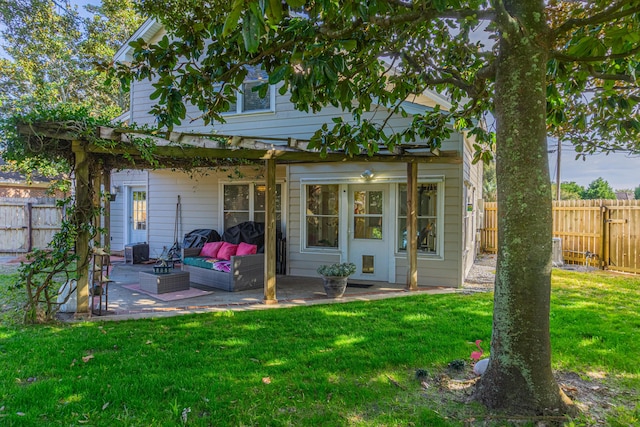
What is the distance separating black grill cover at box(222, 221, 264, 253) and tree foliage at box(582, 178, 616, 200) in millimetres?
42160

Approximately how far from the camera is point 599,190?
1569 inches

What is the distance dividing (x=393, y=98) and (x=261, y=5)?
283 centimetres

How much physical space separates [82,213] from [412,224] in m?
5.09

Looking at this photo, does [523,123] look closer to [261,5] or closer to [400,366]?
[261,5]

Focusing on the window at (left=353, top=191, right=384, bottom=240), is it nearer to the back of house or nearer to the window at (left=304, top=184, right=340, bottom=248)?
the back of house

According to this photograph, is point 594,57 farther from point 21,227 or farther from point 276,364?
point 21,227

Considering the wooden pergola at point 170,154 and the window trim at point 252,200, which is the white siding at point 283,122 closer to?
the window trim at point 252,200

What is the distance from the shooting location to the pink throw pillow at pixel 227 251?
25.3 feet

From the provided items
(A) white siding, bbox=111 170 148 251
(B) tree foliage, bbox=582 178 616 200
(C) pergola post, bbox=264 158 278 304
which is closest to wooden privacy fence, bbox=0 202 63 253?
(A) white siding, bbox=111 170 148 251

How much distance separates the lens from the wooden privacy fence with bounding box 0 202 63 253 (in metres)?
11.4

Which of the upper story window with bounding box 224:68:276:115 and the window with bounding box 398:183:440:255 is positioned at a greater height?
the upper story window with bounding box 224:68:276:115

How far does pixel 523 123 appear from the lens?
2.56 meters

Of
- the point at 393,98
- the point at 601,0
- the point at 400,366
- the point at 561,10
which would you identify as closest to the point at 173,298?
the point at 400,366

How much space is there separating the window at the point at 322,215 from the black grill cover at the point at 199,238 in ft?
7.70
